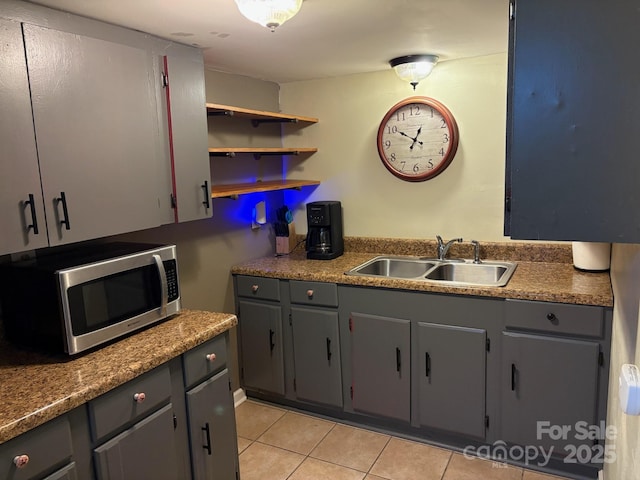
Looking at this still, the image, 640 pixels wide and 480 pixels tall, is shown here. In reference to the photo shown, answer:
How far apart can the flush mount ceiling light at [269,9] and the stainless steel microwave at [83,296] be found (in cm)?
101

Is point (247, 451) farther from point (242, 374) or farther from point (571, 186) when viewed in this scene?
point (571, 186)

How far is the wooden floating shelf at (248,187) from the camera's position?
7.91 feet

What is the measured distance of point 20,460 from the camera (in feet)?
4.09

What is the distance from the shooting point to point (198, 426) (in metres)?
1.87

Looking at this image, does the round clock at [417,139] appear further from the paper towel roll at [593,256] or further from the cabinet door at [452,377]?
the cabinet door at [452,377]

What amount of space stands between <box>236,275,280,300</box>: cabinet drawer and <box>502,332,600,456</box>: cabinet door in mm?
1297

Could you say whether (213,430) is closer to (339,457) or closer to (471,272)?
(339,457)

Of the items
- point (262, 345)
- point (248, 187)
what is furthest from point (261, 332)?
point (248, 187)

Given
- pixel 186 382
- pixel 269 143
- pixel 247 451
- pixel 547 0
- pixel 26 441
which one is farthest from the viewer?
pixel 269 143

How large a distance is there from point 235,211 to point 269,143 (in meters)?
0.60

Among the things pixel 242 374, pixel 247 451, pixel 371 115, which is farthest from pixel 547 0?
pixel 242 374

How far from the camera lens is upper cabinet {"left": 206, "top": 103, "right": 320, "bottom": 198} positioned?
2.40 meters

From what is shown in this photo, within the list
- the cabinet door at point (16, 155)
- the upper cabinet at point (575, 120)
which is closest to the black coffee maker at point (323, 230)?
the cabinet door at point (16, 155)

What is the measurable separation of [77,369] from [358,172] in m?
2.13
